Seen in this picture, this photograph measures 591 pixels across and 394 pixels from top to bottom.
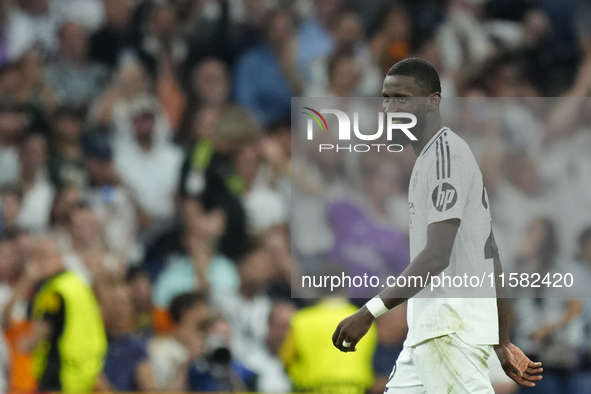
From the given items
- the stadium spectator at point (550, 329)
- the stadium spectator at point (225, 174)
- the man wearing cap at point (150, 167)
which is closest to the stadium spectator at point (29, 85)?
the man wearing cap at point (150, 167)

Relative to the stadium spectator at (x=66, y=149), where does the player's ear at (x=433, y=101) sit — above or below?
above

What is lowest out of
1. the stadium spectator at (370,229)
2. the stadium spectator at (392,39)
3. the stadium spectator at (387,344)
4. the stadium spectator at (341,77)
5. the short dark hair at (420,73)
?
the stadium spectator at (387,344)

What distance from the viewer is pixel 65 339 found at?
652 cm

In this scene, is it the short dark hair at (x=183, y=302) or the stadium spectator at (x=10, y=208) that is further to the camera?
the stadium spectator at (x=10, y=208)

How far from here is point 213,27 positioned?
26.5 ft

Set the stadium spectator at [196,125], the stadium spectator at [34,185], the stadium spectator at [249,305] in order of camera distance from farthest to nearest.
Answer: the stadium spectator at [196,125], the stadium spectator at [34,185], the stadium spectator at [249,305]

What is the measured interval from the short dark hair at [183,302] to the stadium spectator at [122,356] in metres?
0.33

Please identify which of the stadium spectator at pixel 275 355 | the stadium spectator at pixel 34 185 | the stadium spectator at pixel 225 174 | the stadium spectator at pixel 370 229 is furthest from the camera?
the stadium spectator at pixel 34 185

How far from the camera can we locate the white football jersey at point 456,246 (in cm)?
338

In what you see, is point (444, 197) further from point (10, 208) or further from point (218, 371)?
point (10, 208)

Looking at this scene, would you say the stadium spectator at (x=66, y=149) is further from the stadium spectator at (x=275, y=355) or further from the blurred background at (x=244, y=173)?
the stadium spectator at (x=275, y=355)

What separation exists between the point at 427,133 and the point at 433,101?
0.44 ft

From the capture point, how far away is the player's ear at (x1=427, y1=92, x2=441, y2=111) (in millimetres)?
3563

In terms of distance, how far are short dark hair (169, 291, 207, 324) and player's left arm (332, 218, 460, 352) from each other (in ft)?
12.0
